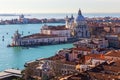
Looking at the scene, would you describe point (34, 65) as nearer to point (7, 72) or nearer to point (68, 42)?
point (7, 72)

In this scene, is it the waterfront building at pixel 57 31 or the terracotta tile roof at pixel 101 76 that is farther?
the waterfront building at pixel 57 31

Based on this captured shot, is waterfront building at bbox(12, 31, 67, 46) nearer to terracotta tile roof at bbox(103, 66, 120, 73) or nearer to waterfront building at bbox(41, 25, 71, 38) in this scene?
waterfront building at bbox(41, 25, 71, 38)

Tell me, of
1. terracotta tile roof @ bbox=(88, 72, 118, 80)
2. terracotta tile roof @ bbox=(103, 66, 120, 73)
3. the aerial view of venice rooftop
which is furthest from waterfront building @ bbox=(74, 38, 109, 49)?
terracotta tile roof @ bbox=(88, 72, 118, 80)

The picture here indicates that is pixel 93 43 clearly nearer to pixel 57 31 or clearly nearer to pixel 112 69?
pixel 57 31

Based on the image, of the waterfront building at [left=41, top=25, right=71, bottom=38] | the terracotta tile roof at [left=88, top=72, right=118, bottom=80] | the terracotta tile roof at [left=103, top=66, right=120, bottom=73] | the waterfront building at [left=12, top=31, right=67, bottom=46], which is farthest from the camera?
the waterfront building at [left=41, top=25, right=71, bottom=38]

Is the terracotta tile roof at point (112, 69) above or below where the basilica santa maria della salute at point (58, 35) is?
above

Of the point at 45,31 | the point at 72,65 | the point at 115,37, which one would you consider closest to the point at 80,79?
the point at 72,65

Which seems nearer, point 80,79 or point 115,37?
point 80,79

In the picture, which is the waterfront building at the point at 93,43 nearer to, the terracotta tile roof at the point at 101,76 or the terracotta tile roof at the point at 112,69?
the terracotta tile roof at the point at 112,69

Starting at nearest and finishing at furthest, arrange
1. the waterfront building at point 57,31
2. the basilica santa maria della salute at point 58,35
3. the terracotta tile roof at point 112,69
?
the terracotta tile roof at point 112,69 < the basilica santa maria della salute at point 58,35 < the waterfront building at point 57,31

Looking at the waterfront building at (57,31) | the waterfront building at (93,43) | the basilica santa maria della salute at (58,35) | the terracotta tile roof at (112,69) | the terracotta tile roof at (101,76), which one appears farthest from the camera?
the waterfront building at (57,31)

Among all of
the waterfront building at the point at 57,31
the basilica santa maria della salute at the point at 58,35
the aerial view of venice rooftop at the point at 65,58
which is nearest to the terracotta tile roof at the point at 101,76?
the aerial view of venice rooftop at the point at 65,58
